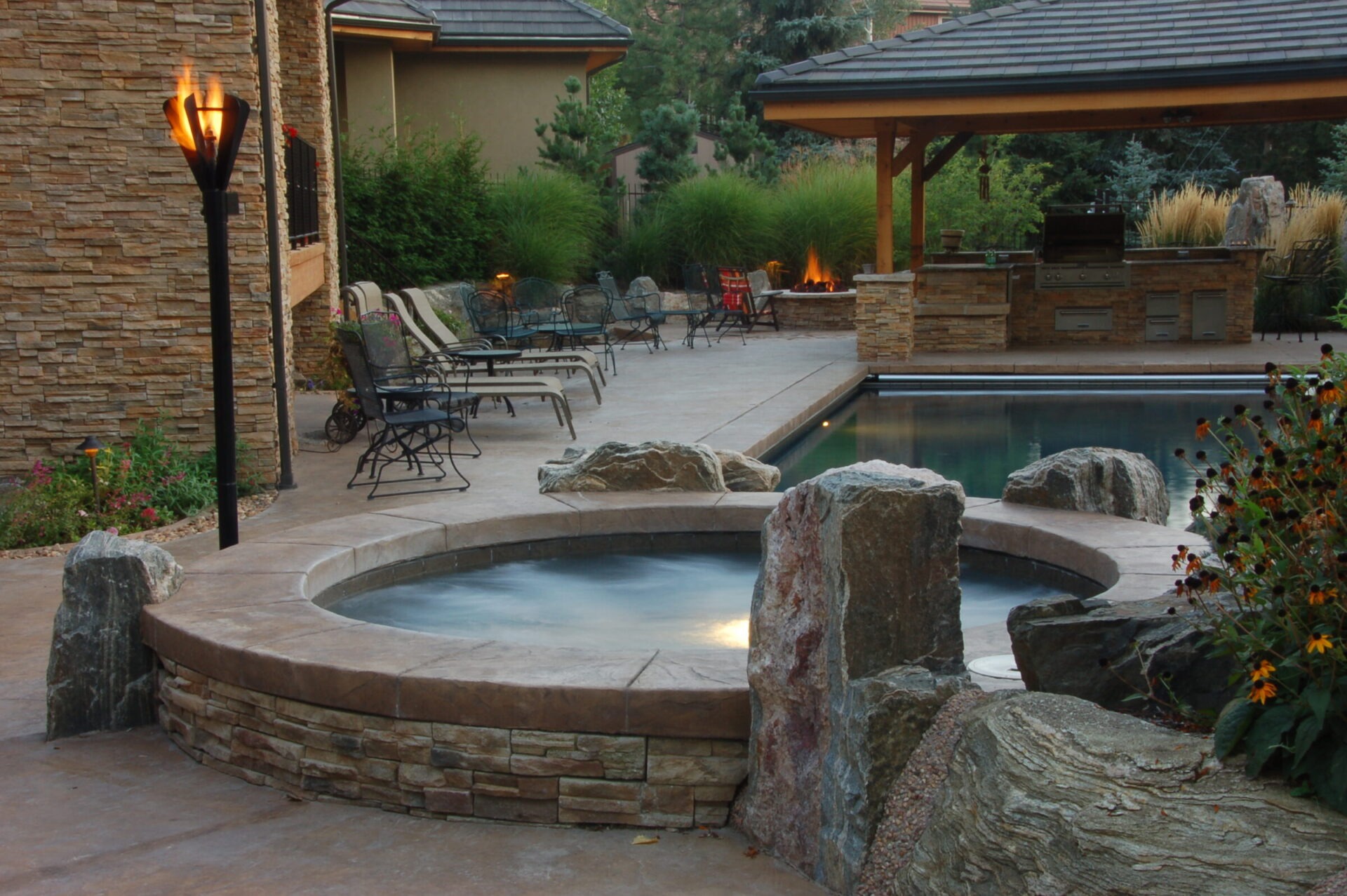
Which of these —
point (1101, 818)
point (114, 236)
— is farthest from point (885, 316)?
point (1101, 818)

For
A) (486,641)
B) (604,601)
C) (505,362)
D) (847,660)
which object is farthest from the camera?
(505,362)

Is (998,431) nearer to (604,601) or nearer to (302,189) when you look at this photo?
(302,189)

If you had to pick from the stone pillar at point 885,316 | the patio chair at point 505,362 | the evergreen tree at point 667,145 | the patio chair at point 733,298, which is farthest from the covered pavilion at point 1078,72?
the evergreen tree at point 667,145

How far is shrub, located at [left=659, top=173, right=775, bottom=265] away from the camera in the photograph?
63.1 ft

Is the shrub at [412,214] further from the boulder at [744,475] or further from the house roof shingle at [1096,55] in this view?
the boulder at [744,475]

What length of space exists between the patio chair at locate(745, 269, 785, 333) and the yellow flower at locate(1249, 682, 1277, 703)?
15300 millimetres

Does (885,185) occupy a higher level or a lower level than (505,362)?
higher

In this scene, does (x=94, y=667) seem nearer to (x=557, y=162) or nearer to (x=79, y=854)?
(x=79, y=854)

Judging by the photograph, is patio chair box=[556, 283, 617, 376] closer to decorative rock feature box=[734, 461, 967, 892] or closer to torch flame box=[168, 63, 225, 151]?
torch flame box=[168, 63, 225, 151]

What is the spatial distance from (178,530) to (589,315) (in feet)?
30.5

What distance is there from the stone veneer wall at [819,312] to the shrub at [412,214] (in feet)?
14.4

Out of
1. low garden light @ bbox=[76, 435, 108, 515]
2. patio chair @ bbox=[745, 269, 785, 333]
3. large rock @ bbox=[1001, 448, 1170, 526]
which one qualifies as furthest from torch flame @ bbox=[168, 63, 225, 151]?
patio chair @ bbox=[745, 269, 785, 333]

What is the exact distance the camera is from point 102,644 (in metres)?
4.38

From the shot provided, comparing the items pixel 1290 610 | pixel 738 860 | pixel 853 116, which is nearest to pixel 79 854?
pixel 738 860
